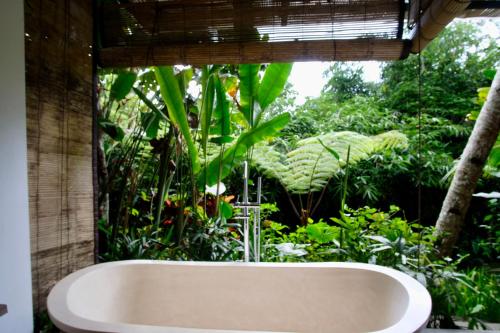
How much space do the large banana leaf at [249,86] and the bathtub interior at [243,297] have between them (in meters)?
0.96

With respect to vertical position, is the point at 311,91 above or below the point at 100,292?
above

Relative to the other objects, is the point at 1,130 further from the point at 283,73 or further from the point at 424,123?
the point at 424,123

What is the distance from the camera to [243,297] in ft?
5.16

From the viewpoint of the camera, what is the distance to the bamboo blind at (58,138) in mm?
1313

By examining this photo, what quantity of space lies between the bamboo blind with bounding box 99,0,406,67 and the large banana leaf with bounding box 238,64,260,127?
1.14 ft

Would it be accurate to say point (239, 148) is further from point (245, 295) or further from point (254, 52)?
point (245, 295)

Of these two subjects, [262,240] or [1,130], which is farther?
[262,240]

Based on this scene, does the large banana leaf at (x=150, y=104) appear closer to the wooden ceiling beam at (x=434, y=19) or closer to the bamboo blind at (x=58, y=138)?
the bamboo blind at (x=58, y=138)

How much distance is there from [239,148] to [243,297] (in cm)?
89

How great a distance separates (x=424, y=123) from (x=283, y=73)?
1.82 metres

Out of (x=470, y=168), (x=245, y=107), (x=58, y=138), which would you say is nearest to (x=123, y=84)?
(x=58, y=138)

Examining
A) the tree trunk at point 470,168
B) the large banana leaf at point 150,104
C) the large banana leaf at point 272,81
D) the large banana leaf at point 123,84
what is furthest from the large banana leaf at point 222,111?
the tree trunk at point 470,168

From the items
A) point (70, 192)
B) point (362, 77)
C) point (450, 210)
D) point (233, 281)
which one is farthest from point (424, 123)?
point (70, 192)

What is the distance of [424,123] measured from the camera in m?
3.03
